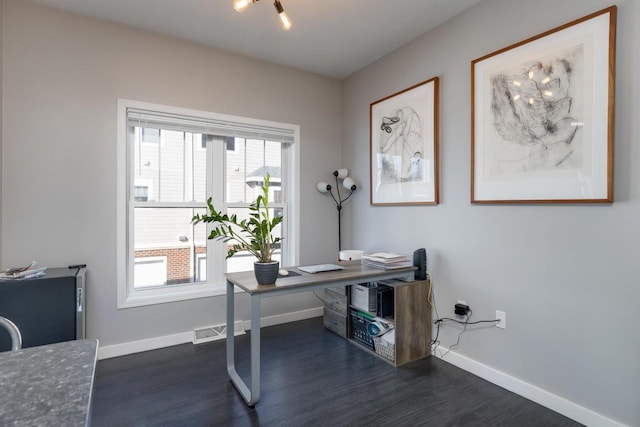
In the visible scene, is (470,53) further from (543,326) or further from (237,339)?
(237,339)

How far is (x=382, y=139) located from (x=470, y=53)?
1039mm

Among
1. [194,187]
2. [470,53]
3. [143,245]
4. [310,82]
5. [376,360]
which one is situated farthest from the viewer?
[310,82]

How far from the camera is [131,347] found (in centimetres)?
268

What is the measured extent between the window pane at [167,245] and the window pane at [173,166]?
16 centimetres

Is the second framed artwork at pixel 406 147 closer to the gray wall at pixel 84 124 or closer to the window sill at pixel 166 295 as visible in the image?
the gray wall at pixel 84 124

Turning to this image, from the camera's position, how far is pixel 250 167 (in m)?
3.34

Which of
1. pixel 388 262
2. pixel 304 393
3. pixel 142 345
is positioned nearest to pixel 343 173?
pixel 388 262

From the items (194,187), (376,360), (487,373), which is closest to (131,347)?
(194,187)

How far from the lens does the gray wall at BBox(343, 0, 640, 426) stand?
5.46 ft

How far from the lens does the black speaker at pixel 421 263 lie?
2648mm

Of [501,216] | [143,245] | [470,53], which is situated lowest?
[143,245]

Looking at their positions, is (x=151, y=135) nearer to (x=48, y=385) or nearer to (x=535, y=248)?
(x=48, y=385)

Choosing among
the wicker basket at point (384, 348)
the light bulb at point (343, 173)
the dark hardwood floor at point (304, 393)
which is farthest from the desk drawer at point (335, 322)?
the light bulb at point (343, 173)

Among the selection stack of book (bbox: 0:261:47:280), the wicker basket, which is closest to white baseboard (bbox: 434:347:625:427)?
the wicker basket
